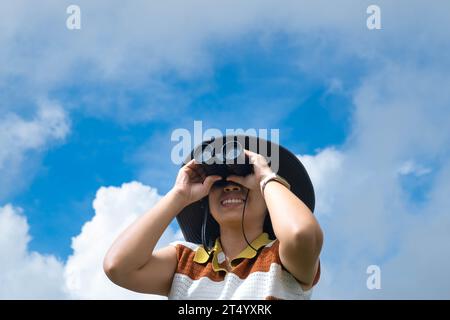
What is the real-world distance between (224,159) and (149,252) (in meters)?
0.58

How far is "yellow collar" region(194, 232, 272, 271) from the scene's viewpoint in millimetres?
2678

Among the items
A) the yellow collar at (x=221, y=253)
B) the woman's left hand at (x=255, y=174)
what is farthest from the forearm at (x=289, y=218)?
the yellow collar at (x=221, y=253)

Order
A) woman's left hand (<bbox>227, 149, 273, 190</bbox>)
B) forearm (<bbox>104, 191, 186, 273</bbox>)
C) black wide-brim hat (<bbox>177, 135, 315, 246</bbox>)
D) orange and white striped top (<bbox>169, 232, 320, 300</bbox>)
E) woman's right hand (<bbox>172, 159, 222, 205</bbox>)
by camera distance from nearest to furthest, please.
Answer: orange and white striped top (<bbox>169, 232, 320, 300</bbox>), forearm (<bbox>104, 191, 186, 273</bbox>), woman's left hand (<bbox>227, 149, 273, 190</bbox>), woman's right hand (<bbox>172, 159, 222, 205</bbox>), black wide-brim hat (<bbox>177, 135, 315, 246</bbox>)

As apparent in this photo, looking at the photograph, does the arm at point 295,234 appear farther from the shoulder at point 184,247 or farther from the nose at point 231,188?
the shoulder at point 184,247

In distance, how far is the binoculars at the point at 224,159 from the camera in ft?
9.07

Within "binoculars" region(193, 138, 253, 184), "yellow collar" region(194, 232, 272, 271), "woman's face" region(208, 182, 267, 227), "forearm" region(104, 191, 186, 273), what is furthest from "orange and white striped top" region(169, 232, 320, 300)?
"binoculars" region(193, 138, 253, 184)

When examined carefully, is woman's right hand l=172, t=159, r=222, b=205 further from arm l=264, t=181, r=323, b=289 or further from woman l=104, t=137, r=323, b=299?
arm l=264, t=181, r=323, b=289

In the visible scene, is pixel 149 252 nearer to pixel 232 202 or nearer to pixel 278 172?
pixel 232 202

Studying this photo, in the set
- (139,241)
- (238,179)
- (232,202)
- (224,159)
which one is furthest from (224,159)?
→ (139,241)
